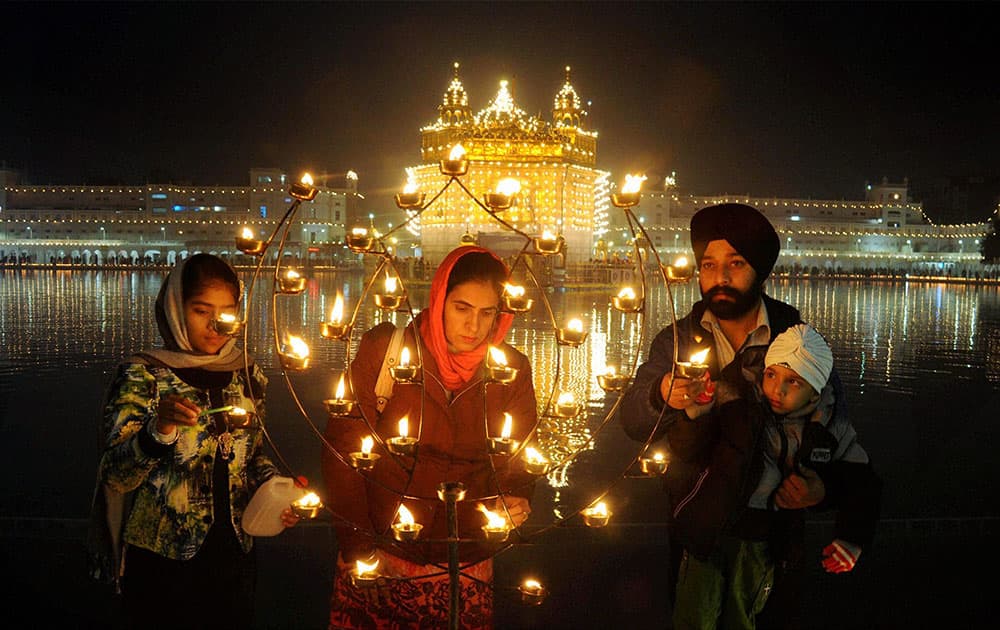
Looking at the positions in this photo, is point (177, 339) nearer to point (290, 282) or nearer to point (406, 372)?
point (290, 282)

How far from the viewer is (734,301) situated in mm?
2504

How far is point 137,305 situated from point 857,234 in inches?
3143

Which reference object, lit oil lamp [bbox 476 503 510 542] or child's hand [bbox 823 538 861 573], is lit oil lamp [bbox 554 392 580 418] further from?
child's hand [bbox 823 538 861 573]

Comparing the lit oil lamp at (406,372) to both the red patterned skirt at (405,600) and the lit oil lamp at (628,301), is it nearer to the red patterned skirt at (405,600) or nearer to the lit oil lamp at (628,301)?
the lit oil lamp at (628,301)

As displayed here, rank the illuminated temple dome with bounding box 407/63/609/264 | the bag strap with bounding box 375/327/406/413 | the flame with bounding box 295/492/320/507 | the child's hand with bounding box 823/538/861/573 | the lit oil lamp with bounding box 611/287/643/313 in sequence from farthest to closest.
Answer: the illuminated temple dome with bounding box 407/63/609/264
the bag strap with bounding box 375/327/406/413
the child's hand with bounding box 823/538/861/573
the flame with bounding box 295/492/320/507
the lit oil lamp with bounding box 611/287/643/313

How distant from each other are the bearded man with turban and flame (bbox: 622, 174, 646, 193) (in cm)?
43

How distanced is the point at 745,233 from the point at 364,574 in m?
1.51

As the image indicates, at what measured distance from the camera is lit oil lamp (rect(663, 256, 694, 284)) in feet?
6.89

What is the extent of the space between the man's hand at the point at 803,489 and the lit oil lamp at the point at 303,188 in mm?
1551

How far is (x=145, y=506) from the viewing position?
239 centimetres

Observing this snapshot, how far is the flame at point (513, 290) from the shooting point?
2.24m

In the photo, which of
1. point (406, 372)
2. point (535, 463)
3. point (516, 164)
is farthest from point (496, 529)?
point (516, 164)

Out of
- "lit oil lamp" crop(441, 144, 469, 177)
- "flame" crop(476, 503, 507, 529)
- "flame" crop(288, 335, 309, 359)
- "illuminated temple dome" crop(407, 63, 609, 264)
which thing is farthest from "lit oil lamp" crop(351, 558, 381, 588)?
"illuminated temple dome" crop(407, 63, 609, 264)

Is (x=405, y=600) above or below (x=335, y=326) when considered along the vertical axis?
below
